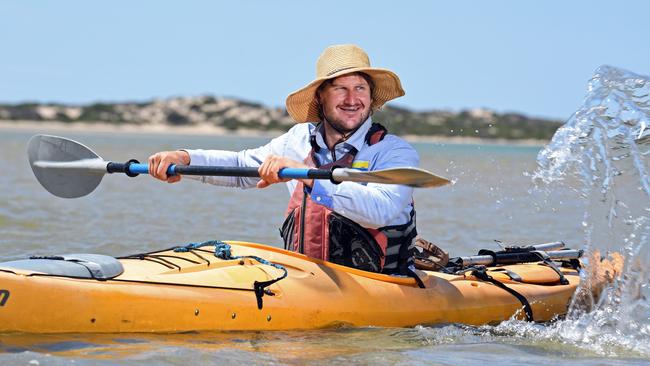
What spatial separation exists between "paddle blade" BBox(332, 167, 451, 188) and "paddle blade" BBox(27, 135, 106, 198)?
1.79 meters

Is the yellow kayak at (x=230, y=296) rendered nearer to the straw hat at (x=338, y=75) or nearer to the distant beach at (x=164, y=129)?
the straw hat at (x=338, y=75)

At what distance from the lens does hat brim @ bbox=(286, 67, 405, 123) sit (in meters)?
5.11

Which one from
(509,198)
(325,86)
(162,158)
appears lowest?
(509,198)

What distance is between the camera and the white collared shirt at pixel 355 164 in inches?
185

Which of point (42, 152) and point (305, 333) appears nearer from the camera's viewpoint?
point (305, 333)

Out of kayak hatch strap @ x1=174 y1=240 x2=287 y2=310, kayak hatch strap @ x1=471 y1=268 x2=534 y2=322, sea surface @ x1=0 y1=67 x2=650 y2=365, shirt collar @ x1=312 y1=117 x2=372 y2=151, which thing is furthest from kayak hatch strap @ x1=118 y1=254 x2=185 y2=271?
kayak hatch strap @ x1=471 y1=268 x2=534 y2=322

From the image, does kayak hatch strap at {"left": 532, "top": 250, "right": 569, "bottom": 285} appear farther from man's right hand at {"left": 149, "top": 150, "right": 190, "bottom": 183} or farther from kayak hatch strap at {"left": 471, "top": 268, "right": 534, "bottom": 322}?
man's right hand at {"left": 149, "top": 150, "right": 190, "bottom": 183}

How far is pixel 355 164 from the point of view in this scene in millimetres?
4988

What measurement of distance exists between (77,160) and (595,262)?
122 inches

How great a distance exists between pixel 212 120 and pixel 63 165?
81.9 metres

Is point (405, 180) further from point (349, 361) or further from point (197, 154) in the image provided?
point (197, 154)

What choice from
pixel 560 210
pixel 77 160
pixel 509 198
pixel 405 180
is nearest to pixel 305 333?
pixel 405 180

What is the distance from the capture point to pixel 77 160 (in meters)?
5.74

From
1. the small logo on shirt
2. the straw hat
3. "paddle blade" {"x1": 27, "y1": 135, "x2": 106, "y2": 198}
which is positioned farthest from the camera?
"paddle blade" {"x1": 27, "y1": 135, "x2": 106, "y2": 198}
